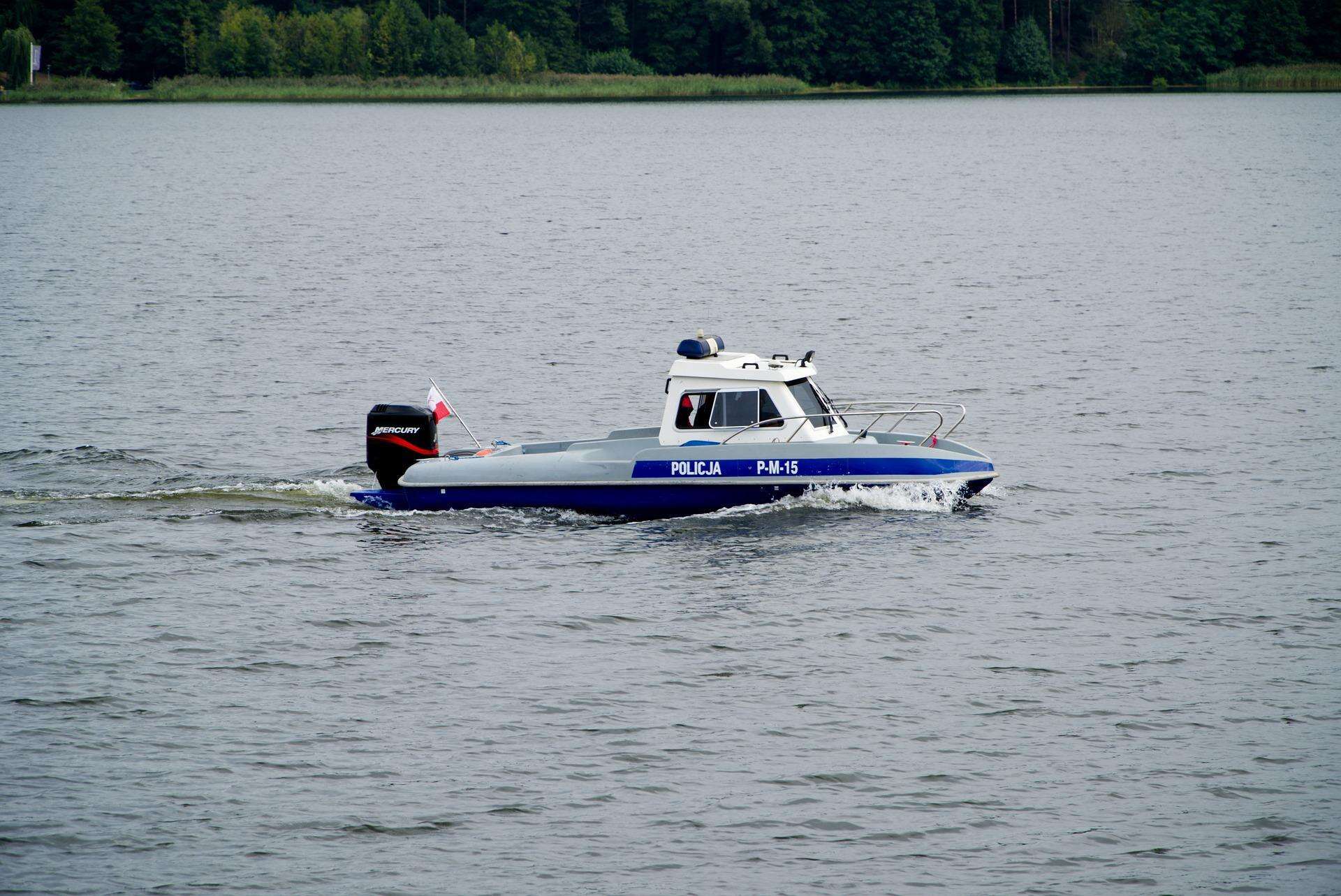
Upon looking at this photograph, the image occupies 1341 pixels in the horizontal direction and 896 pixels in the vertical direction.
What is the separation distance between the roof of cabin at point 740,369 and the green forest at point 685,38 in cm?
12721

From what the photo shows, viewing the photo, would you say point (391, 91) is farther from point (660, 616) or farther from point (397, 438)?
point (660, 616)

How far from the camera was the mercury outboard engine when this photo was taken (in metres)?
25.5

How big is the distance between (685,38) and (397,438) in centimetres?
13256

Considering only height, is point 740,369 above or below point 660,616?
above

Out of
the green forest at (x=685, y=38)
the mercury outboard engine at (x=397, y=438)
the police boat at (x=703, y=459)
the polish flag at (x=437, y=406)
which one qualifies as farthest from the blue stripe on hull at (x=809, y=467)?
the green forest at (x=685, y=38)

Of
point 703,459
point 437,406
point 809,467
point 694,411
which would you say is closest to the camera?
point 809,467

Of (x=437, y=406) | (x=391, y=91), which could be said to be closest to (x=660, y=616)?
(x=437, y=406)

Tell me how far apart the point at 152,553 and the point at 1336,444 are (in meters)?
22.1

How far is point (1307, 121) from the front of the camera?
124938 millimetres

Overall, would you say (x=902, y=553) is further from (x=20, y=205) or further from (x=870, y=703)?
(x=20, y=205)

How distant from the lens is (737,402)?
24844mm

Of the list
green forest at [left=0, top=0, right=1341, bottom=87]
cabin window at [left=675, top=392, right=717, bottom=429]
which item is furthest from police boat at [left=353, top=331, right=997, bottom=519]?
green forest at [left=0, top=0, right=1341, bottom=87]

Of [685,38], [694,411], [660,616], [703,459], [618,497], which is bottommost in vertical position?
[660,616]

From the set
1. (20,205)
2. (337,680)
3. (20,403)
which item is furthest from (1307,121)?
(337,680)
